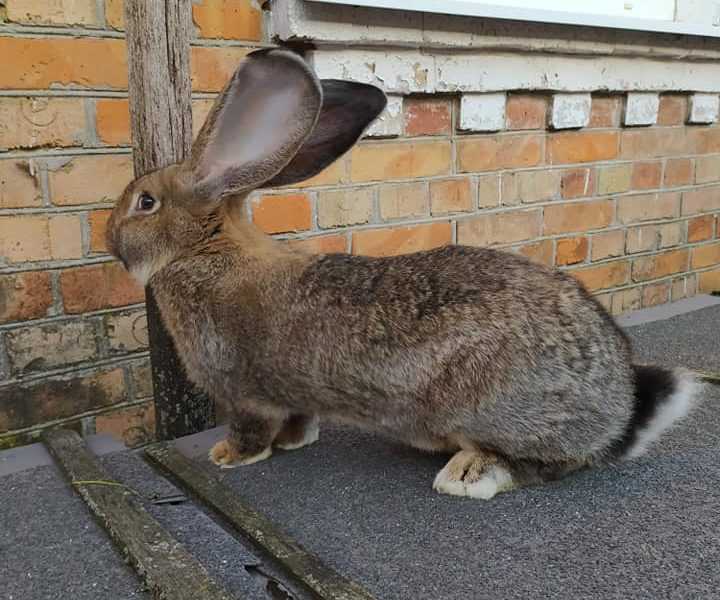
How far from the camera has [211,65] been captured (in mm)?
2189

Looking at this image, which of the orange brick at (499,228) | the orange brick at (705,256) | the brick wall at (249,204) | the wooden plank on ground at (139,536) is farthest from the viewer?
the orange brick at (705,256)

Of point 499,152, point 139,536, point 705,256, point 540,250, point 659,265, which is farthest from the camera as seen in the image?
point 705,256

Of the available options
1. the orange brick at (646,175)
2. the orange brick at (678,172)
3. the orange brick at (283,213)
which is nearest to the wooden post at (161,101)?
the orange brick at (283,213)

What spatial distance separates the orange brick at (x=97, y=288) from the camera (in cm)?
210

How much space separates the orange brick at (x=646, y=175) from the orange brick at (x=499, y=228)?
638mm

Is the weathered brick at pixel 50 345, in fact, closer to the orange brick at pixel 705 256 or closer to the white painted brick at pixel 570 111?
the white painted brick at pixel 570 111

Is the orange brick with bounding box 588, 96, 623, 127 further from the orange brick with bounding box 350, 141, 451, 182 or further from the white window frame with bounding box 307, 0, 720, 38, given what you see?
the orange brick with bounding box 350, 141, 451, 182

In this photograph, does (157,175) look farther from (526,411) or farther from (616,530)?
(616,530)

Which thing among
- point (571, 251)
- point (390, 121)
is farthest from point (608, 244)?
point (390, 121)

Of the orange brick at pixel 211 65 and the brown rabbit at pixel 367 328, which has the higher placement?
the orange brick at pixel 211 65

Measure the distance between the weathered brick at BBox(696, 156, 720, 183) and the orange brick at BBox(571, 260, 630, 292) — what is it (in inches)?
25.5

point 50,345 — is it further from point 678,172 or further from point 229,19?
point 678,172

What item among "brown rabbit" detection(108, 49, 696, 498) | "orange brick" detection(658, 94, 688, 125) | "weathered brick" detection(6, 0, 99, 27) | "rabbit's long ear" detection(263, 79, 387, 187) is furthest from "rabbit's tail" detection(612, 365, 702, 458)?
"orange brick" detection(658, 94, 688, 125)

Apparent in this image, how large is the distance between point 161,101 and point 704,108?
2.80 meters
